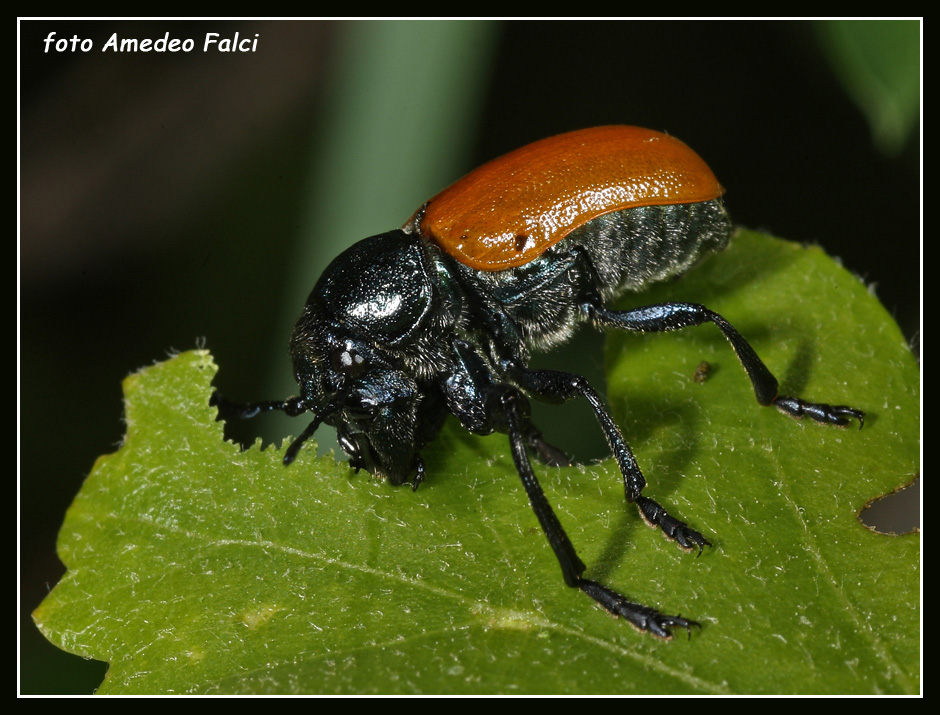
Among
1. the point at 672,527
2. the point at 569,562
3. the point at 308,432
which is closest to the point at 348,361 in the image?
the point at 308,432

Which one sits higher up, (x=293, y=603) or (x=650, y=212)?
(x=650, y=212)

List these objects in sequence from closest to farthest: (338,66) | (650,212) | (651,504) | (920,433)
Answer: (651,504)
(920,433)
(650,212)
(338,66)

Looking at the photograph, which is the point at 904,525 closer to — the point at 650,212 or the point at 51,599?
the point at 650,212

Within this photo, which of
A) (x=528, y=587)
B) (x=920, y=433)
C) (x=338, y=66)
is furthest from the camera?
(x=338, y=66)

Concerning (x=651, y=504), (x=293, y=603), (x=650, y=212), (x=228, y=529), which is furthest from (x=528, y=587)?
(x=650, y=212)

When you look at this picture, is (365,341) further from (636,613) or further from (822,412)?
(822,412)
